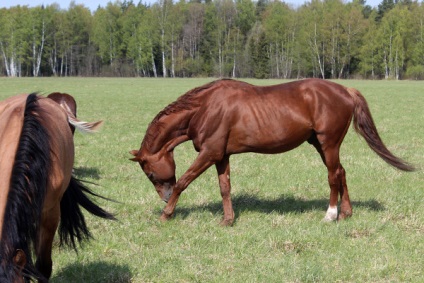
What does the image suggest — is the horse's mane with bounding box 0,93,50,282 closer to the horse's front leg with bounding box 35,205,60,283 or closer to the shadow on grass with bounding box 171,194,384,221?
the horse's front leg with bounding box 35,205,60,283

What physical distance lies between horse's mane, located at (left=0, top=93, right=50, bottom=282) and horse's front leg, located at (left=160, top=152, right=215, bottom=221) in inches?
122

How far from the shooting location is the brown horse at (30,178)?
2715mm

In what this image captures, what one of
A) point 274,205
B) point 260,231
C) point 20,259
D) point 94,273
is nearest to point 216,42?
point 274,205

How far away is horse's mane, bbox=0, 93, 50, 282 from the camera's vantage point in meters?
2.70

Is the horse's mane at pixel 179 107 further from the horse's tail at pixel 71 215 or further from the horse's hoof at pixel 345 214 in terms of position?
the horse's hoof at pixel 345 214

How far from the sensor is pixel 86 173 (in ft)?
31.8

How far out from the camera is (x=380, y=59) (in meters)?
75.8

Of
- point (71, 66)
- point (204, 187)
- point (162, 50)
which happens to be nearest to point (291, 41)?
point (162, 50)

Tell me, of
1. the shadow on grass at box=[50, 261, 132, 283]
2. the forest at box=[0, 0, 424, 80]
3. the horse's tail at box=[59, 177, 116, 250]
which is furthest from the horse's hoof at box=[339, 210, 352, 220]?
the forest at box=[0, 0, 424, 80]

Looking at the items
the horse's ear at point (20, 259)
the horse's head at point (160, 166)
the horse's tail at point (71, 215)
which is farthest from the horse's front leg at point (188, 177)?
the horse's ear at point (20, 259)

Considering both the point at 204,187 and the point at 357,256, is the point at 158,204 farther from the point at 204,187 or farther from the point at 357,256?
the point at 357,256

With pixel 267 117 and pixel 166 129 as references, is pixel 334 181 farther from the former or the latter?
pixel 166 129

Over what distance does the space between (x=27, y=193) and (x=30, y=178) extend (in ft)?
0.45

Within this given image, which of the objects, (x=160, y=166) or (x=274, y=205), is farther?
(x=274, y=205)
